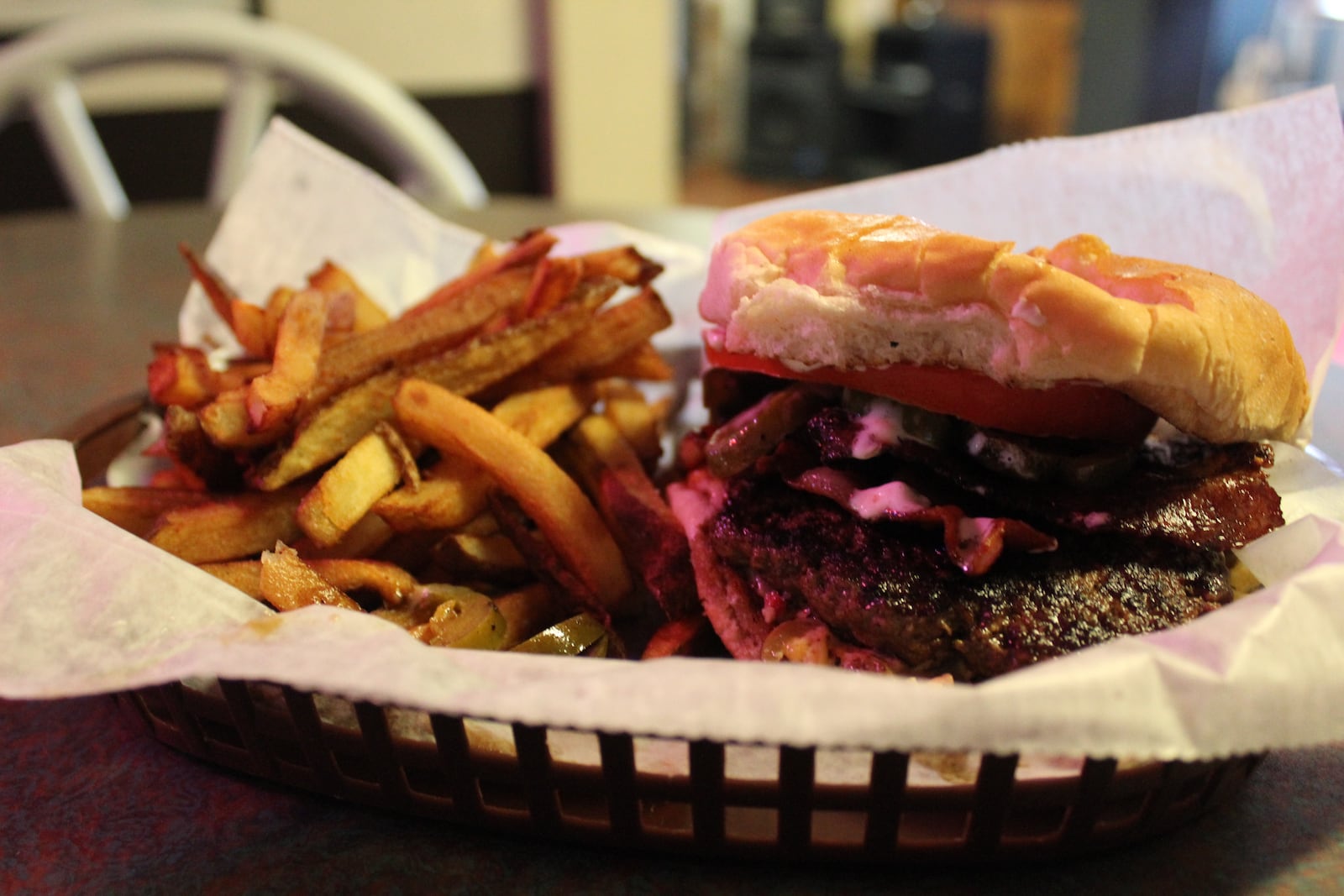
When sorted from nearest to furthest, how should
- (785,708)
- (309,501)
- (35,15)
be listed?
1. (785,708)
2. (309,501)
3. (35,15)

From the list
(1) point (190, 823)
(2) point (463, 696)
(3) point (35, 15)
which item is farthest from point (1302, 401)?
(3) point (35, 15)

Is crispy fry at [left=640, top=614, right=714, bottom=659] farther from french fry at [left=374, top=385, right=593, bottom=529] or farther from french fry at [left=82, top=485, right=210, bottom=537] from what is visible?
french fry at [left=82, top=485, right=210, bottom=537]

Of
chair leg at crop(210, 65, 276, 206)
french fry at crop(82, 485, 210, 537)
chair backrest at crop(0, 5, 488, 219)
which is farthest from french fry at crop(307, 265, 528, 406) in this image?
chair leg at crop(210, 65, 276, 206)

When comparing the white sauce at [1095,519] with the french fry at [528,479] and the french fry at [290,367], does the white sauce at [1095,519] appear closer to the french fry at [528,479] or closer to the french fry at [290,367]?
the french fry at [528,479]

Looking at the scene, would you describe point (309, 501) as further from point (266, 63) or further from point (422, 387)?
point (266, 63)

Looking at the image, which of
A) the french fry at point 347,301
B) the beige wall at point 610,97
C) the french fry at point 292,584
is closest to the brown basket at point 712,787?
the french fry at point 292,584
